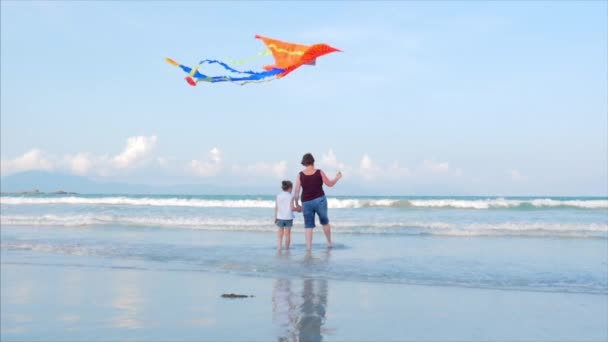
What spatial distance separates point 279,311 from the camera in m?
5.24

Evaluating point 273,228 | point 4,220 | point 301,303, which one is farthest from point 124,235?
point 301,303

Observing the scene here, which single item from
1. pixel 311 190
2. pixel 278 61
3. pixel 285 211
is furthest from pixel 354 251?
pixel 278 61

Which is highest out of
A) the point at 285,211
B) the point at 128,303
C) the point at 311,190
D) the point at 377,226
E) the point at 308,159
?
the point at 308,159

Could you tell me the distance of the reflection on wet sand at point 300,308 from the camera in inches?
174

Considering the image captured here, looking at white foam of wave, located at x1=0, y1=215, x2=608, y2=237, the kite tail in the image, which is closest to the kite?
the kite tail

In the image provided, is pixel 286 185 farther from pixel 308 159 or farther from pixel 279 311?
pixel 279 311

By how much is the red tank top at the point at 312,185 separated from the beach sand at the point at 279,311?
327cm

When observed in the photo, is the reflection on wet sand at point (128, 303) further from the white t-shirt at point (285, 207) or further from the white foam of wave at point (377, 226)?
the white foam of wave at point (377, 226)

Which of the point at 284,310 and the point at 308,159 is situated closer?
the point at 284,310

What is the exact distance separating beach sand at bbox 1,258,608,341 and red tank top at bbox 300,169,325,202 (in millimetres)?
3271

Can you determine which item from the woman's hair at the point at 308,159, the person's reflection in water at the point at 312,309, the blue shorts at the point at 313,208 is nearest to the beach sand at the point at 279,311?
the person's reflection in water at the point at 312,309

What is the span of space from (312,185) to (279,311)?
17.2 feet

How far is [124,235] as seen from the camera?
47.7 ft

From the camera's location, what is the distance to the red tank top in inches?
407
